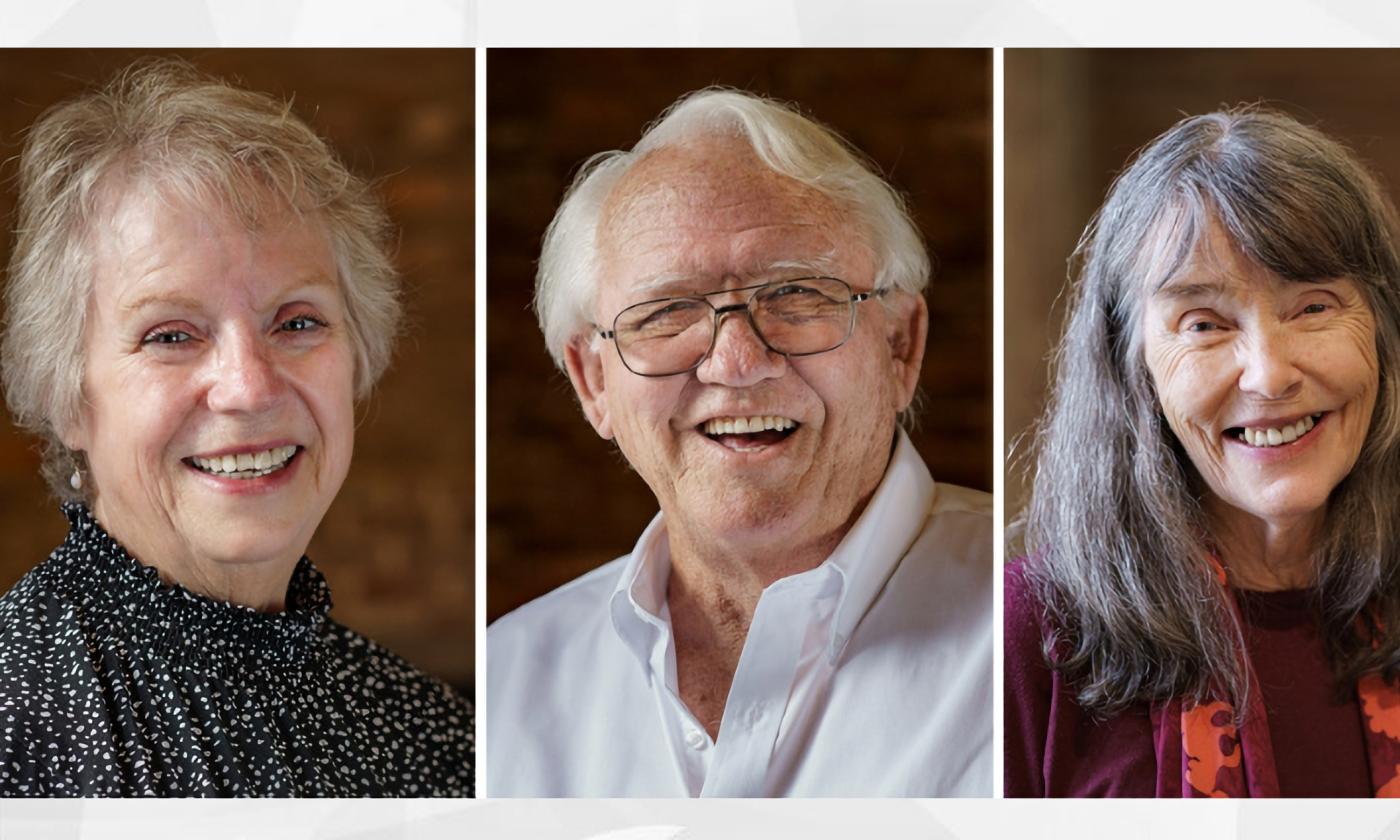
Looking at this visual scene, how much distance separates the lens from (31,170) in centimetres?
321

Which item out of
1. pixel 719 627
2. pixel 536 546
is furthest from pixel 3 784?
pixel 719 627

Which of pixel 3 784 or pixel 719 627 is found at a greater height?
pixel 719 627

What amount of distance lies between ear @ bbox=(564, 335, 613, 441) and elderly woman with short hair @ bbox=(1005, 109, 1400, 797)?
0.92 m

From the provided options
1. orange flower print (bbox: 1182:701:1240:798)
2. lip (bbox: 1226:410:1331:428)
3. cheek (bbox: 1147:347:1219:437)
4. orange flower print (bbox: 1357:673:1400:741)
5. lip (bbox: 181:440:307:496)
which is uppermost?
cheek (bbox: 1147:347:1219:437)

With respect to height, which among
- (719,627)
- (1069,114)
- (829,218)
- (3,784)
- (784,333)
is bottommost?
(3,784)

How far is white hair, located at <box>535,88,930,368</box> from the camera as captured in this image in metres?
3.20

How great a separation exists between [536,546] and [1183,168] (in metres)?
1.54

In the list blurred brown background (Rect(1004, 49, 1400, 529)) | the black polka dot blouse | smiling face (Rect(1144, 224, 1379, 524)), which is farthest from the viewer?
blurred brown background (Rect(1004, 49, 1400, 529))

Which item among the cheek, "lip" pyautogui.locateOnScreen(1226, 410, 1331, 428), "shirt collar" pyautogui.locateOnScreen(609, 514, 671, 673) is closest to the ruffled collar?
"shirt collar" pyautogui.locateOnScreen(609, 514, 671, 673)

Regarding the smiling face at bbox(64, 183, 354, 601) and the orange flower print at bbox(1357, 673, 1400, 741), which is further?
the orange flower print at bbox(1357, 673, 1400, 741)

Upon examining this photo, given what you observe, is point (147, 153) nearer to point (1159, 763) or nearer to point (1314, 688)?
point (1159, 763)

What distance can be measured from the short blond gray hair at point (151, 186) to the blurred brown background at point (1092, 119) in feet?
4.29

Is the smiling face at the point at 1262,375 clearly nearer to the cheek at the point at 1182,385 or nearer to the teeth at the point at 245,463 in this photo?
the cheek at the point at 1182,385

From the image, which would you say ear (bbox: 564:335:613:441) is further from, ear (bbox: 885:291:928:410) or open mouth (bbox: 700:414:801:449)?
ear (bbox: 885:291:928:410)
